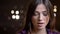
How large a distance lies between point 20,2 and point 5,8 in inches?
3.9

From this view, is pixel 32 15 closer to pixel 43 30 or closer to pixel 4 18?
pixel 43 30

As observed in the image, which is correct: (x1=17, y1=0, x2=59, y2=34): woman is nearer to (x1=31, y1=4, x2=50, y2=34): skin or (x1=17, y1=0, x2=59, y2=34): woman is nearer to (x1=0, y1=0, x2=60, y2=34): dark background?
(x1=31, y1=4, x2=50, y2=34): skin

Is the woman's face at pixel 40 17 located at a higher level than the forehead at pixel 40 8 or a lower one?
lower

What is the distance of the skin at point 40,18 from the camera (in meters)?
0.63

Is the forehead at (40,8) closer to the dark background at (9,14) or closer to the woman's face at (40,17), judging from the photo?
the woman's face at (40,17)

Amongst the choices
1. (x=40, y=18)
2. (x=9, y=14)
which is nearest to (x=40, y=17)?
(x=40, y=18)

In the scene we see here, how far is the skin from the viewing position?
24.9 inches

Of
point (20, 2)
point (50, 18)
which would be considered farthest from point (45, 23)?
point (20, 2)

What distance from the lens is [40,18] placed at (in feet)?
2.12

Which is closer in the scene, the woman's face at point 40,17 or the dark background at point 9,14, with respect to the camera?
the woman's face at point 40,17

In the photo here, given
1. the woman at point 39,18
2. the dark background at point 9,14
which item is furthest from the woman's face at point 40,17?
the dark background at point 9,14

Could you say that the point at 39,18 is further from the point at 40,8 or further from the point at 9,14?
the point at 9,14

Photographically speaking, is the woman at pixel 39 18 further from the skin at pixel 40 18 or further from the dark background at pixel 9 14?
the dark background at pixel 9 14

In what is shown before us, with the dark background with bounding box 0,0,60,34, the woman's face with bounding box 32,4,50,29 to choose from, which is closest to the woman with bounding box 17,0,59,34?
the woman's face with bounding box 32,4,50,29
